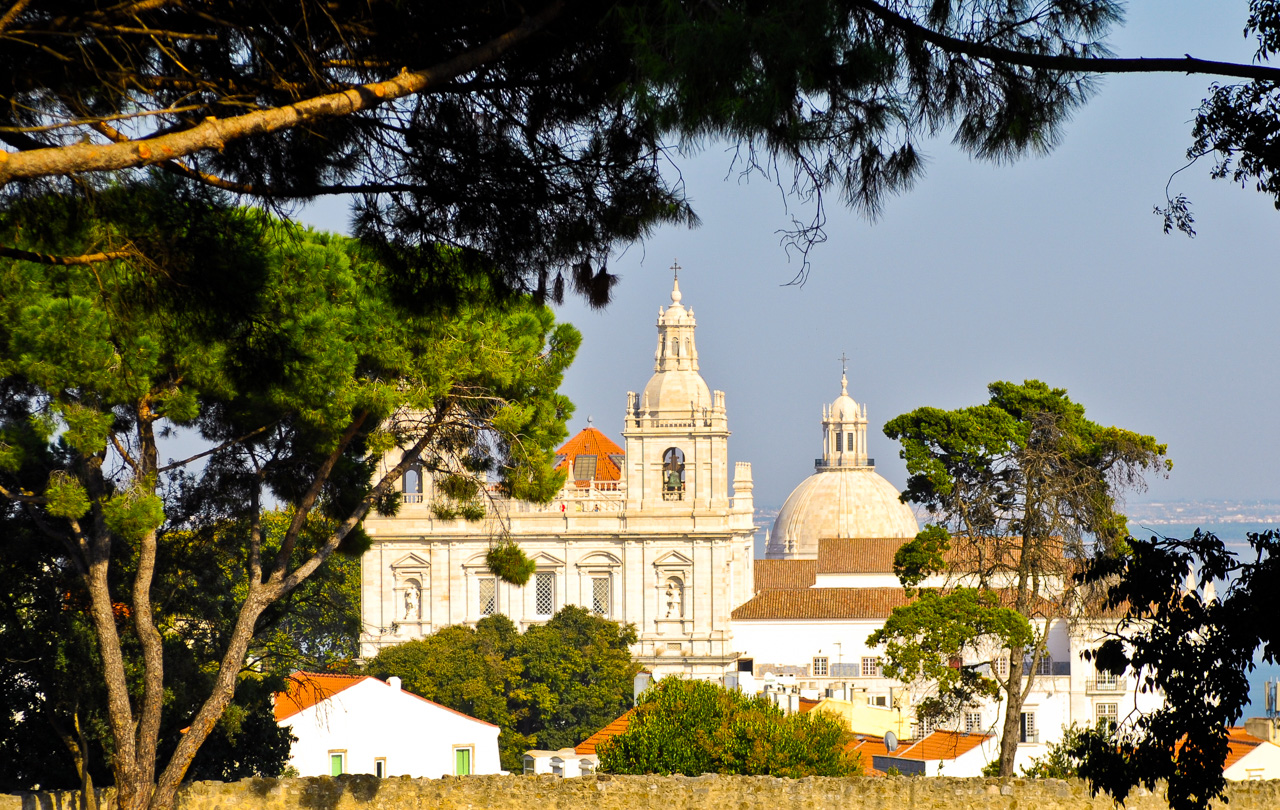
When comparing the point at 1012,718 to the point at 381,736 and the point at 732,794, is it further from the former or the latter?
the point at 381,736

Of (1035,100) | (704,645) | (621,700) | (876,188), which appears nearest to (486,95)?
(876,188)

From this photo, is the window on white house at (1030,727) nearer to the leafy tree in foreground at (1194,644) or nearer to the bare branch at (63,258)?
the leafy tree in foreground at (1194,644)

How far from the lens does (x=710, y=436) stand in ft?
258

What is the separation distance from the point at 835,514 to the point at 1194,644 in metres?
117

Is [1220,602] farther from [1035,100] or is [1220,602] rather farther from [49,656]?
[49,656]

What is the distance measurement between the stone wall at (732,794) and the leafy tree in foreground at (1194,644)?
7.29m

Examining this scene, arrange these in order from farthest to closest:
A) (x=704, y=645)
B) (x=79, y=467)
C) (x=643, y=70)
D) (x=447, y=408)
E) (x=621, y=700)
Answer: (x=704, y=645)
(x=621, y=700)
(x=447, y=408)
(x=79, y=467)
(x=643, y=70)

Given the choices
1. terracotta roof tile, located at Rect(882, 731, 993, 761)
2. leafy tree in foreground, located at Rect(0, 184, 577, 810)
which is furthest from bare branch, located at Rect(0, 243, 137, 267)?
terracotta roof tile, located at Rect(882, 731, 993, 761)

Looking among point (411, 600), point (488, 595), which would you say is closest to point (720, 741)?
point (488, 595)

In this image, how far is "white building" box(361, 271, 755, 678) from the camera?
77938 millimetres

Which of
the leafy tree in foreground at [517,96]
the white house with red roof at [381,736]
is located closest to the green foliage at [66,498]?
the leafy tree in foreground at [517,96]

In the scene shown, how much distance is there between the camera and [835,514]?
408ft

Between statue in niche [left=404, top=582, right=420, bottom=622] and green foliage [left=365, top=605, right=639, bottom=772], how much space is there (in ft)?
46.3

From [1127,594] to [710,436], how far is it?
70.7 metres
